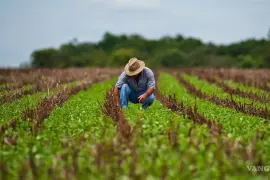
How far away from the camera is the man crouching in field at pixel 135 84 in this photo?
9.06 metres

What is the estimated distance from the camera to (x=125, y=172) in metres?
4.47

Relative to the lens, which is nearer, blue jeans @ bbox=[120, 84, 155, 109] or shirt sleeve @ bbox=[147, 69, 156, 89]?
shirt sleeve @ bbox=[147, 69, 156, 89]

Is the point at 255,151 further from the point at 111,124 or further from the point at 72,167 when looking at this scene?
the point at 111,124

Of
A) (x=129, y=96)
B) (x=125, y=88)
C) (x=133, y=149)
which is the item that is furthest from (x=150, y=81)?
(x=133, y=149)

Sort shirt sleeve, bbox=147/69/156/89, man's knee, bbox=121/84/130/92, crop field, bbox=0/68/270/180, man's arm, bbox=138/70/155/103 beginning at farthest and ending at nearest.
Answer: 1. man's knee, bbox=121/84/130/92
2. shirt sleeve, bbox=147/69/156/89
3. man's arm, bbox=138/70/155/103
4. crop field, bbox=0/68/270/180

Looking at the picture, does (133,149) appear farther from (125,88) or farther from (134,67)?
(125,88)

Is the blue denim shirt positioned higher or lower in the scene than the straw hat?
lower

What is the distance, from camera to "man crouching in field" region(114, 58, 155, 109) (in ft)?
29.7

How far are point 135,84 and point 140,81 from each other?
14 centimetres

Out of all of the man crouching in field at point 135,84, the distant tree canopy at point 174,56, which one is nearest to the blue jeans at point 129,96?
the man crouching in field at point 135,84

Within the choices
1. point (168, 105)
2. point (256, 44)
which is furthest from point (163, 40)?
point (168, 105)

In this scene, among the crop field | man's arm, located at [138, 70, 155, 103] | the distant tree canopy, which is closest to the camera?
the crop field

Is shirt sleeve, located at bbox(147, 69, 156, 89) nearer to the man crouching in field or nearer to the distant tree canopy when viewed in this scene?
the man crouching in field

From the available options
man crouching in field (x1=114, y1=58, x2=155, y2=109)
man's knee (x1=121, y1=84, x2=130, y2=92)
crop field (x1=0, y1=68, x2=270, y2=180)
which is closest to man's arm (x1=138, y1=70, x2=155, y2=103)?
man crouching in field (x1=114, y1=58, x2=155, y2=109)
